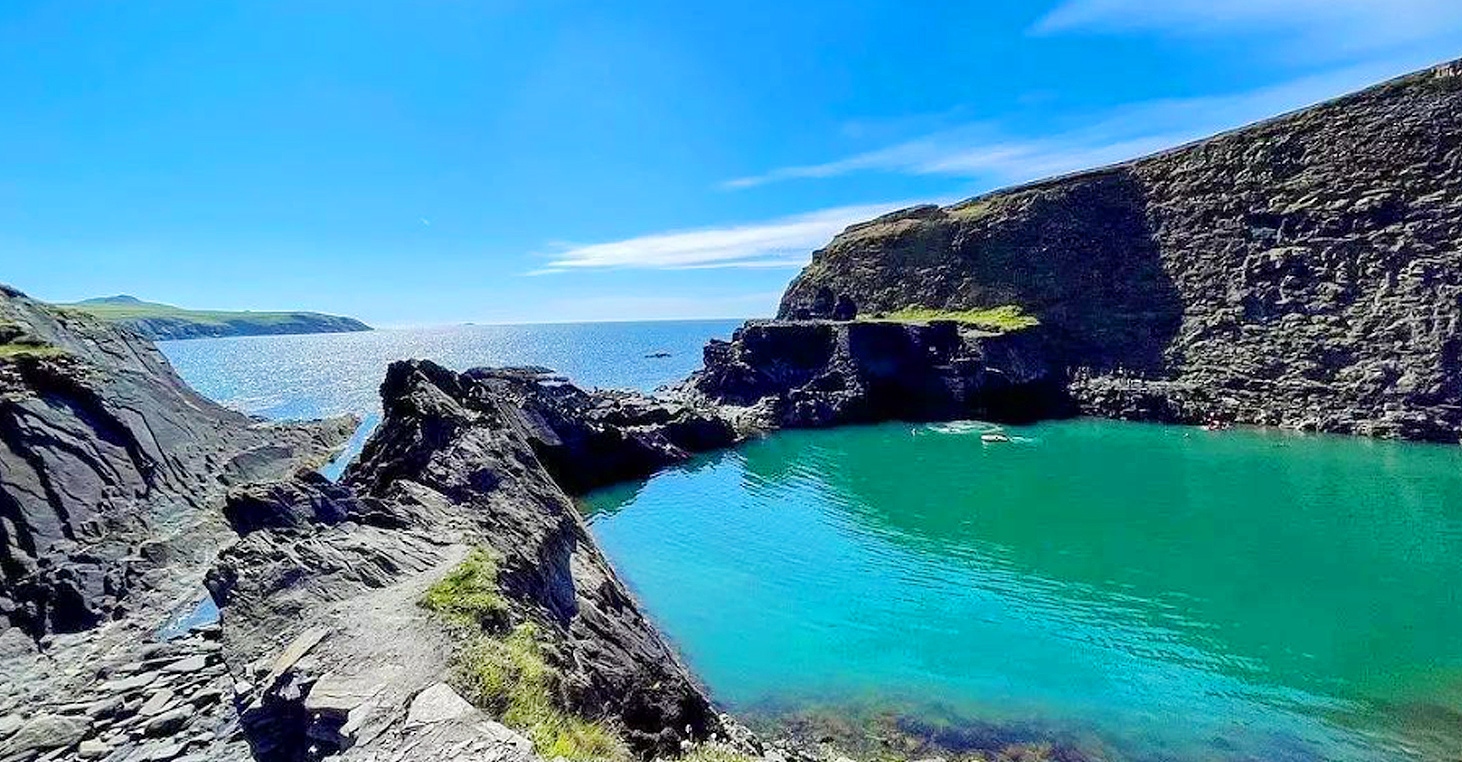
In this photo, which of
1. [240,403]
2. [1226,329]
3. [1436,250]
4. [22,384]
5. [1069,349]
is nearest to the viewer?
[22,384]

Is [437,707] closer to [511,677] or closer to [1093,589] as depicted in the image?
[511,677]

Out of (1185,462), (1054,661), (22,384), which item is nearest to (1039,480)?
(1185,462)

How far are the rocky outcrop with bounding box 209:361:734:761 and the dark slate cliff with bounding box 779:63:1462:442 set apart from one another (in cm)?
6722

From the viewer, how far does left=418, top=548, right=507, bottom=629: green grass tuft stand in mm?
15773

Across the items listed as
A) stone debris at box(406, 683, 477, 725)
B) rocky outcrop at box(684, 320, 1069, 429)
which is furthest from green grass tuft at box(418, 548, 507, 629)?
rocky outcrop at box(684, 320, 1069, 429)

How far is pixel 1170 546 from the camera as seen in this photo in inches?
1491

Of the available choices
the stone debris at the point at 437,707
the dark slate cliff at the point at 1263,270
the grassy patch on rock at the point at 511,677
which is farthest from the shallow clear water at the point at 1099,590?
the stone debris at the point at 437,707

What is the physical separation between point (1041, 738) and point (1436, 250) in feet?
227

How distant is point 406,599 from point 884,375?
7189cm

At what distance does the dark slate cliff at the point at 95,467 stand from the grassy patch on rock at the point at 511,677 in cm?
1891

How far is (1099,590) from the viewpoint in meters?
32.5

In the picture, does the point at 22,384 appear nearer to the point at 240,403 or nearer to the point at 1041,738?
the point at 1041,738

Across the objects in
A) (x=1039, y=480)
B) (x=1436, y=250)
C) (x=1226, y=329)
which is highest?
(x=1436, y=250)

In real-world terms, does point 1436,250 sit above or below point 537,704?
above
